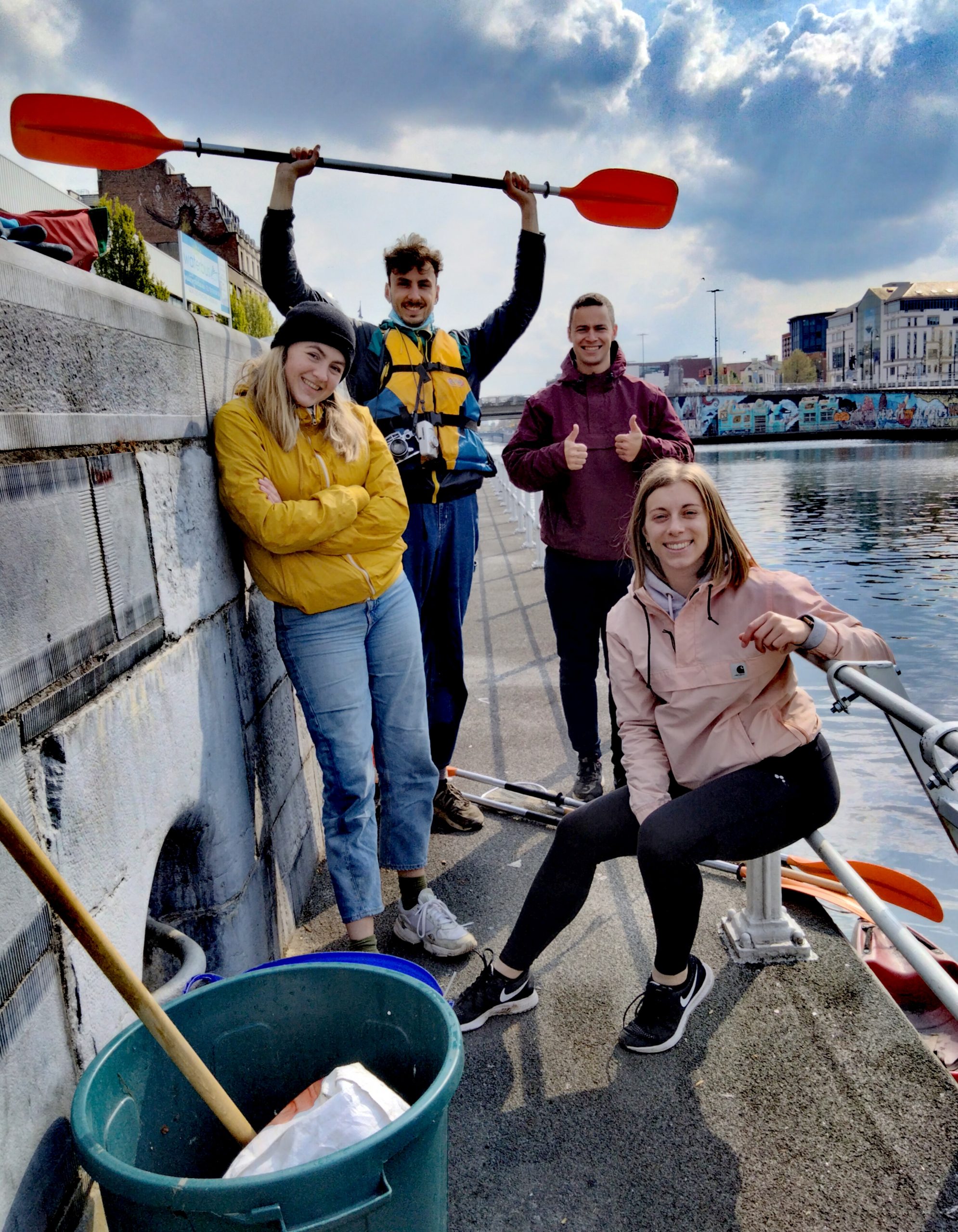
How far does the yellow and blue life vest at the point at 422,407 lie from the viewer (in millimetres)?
3311

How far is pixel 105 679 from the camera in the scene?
1707 mm

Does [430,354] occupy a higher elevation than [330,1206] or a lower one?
higher

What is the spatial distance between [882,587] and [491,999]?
47.3ft

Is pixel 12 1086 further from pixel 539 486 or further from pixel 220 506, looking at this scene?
pixel 539 486

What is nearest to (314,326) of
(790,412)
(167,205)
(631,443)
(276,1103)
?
(631,443)

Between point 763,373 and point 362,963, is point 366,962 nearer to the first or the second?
point 362,963

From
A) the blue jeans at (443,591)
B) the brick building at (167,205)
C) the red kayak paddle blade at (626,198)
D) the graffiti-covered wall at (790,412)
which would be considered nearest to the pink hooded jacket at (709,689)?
the blue jeans at (443,591)

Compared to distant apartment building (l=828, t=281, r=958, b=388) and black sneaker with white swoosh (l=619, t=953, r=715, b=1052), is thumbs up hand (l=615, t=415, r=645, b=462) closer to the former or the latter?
black sneaker with white swoosh (l=619, t=953, r=715, b=1052)

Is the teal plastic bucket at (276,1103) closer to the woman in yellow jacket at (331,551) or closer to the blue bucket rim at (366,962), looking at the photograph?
the blue bucket rim at (366,962)

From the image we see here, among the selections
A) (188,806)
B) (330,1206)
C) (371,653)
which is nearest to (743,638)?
(371,653)

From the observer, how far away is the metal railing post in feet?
8.92

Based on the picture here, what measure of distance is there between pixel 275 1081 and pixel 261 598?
1.65m

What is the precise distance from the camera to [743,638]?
225 centimetres

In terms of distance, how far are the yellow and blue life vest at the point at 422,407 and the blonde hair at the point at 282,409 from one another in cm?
63
